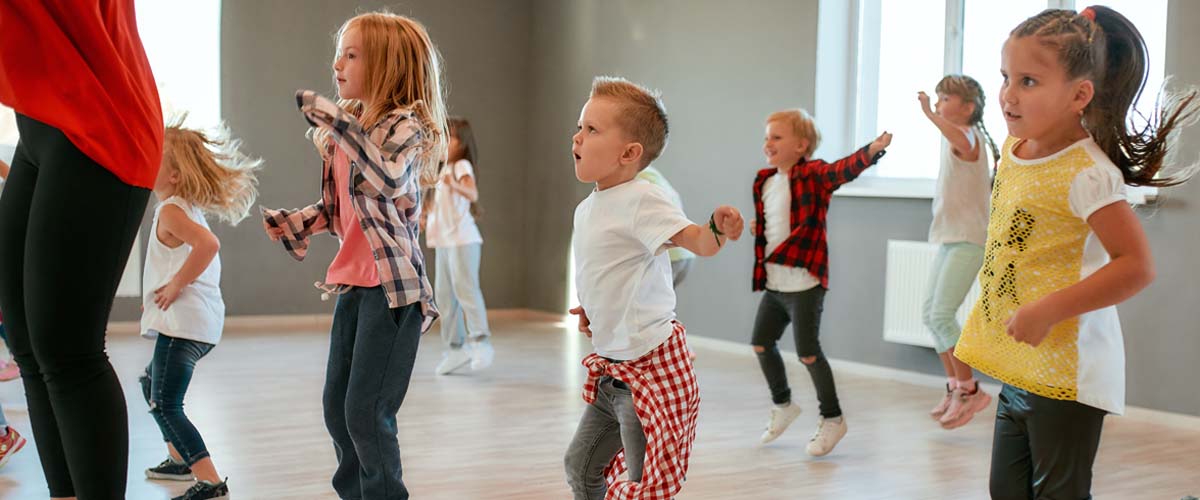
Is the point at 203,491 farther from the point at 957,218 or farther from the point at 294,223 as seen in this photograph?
the point at 957,218

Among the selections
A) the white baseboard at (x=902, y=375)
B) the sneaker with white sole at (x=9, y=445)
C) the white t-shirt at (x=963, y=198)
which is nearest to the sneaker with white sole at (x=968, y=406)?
the white t-shirt at (x=963, y=198)

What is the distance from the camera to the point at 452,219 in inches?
204

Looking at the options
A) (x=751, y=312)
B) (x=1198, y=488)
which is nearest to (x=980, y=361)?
(x=1198, y=488)

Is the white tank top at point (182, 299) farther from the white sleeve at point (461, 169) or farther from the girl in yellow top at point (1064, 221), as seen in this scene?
the white sleeve at point (461, 169)

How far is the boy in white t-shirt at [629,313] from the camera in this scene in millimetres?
1945

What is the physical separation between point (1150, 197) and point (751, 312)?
7.45 ft

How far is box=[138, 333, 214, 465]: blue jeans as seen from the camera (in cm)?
266

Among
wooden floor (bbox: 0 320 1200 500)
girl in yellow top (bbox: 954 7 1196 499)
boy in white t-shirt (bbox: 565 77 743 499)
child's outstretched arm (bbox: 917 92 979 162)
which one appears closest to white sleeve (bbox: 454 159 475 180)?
wooden floor (bbox: 0 320 1200 500)

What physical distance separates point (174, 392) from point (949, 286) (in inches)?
105

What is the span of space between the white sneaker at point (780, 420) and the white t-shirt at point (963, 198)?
3.08ft

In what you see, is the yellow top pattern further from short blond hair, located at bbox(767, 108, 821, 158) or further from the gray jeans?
short blond hair, located at bbox(767, 108, 821, 158)

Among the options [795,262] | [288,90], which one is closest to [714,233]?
[795,262]

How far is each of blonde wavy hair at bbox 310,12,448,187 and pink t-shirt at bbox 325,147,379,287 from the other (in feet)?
0.24

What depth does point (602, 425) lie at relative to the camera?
207 cm
